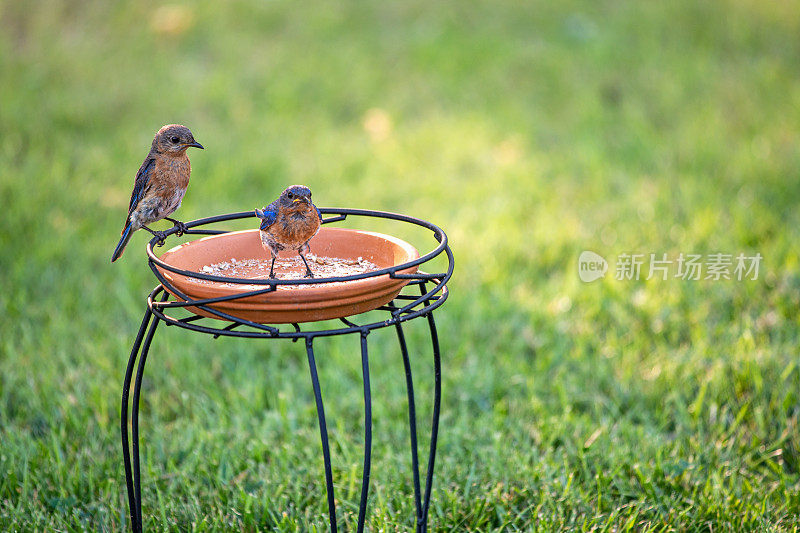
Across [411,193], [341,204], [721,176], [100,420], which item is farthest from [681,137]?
[100,420]

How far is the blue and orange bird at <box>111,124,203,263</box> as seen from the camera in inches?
101

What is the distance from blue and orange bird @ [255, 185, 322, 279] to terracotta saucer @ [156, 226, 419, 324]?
0.52 ft

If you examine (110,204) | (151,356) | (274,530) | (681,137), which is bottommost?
(274,530)

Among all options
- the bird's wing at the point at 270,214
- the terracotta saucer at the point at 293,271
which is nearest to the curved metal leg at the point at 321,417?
the terracotta saucer at the point at 293,271

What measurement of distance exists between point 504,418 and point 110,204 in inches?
152

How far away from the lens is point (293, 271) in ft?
8.82

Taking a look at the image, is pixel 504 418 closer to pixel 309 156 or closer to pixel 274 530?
pixel 274 530

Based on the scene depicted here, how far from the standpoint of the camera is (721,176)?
6586 millimetres

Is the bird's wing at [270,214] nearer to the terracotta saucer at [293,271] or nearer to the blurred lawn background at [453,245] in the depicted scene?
the terracotta saucer at [293,271]

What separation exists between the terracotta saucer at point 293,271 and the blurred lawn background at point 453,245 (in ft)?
3.19

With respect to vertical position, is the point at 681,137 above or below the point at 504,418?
above

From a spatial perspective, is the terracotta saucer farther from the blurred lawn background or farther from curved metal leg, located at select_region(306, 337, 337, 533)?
the blurred lawn background

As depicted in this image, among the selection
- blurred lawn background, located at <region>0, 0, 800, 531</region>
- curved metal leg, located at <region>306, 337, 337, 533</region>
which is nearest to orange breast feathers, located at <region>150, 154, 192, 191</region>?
curved metal leg, located at <region>306, 337, 337, 533</region>

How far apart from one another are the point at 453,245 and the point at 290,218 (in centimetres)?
342
